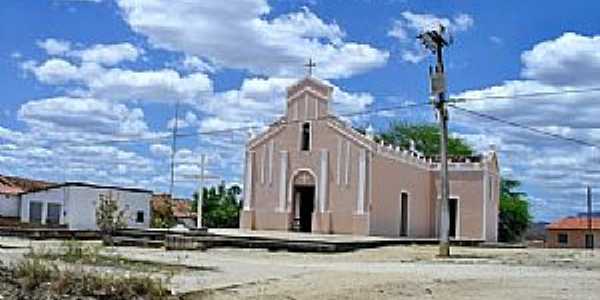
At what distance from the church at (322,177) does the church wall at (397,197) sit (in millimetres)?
52

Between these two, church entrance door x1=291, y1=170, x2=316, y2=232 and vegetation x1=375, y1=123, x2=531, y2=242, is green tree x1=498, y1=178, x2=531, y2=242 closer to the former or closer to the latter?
vegetation x1=375, y1=123, x2=531, y2=242

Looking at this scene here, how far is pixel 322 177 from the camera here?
46.8m

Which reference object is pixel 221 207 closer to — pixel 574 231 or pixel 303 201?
pixel 303 201

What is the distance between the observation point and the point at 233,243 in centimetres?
3256

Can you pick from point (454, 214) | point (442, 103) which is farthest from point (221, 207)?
point (442, 103)

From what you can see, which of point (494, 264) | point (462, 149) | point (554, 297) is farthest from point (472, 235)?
point (554, 297)

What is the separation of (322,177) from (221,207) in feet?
97.1

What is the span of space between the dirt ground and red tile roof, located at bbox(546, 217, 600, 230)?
67.8 meters

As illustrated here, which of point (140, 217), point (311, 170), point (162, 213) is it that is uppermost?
point (311, 170)

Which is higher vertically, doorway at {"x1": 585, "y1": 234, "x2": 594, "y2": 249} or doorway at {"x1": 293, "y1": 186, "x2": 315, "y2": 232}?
doorway at {"x1": 293, "y1": 186, "x2": 315, "y2": 232}

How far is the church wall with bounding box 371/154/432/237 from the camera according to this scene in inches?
1833

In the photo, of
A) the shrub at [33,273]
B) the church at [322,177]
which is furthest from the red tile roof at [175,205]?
the shrub at [33,273]

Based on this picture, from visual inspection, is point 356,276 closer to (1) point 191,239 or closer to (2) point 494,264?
(2) point 494,264

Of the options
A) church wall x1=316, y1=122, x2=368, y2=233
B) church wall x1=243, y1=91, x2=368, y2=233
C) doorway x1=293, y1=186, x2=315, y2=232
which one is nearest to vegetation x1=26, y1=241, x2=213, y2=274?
church wall x1=316, y1=122, x2=368, y2=233
